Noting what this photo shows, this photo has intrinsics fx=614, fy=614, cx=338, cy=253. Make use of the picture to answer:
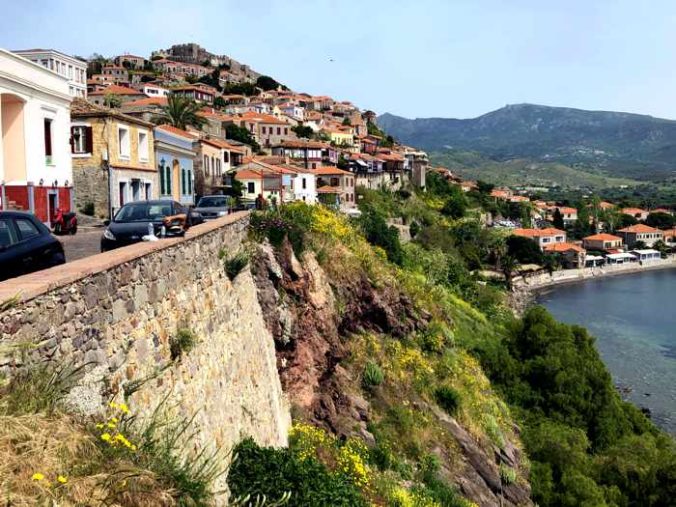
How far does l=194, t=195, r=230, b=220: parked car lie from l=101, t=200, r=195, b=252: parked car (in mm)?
7692

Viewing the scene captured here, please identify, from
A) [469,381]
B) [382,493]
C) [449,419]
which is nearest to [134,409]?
[382,493]

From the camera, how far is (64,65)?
8525cm

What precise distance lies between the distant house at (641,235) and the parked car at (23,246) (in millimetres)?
142591

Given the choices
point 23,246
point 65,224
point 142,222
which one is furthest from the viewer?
point 65,224

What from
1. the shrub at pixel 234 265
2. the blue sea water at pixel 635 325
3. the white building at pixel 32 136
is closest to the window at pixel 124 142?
the white building at pixel 32 136

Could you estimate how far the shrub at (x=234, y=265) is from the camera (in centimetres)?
1205

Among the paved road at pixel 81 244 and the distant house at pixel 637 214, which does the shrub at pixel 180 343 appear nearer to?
the paved road at pixel 81 244

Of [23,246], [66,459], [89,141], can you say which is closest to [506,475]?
[23,246]

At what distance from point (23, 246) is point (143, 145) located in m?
21.1

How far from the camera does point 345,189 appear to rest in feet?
254

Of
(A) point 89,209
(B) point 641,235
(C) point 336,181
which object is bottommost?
(B) point 641,235

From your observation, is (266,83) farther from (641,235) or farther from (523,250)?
(641,235)

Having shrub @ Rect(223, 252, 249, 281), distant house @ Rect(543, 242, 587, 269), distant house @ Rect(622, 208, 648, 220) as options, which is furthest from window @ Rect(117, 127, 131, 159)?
distant house @ Rect(622, 208, 648, 220)

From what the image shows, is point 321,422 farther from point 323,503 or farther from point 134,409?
point 134,409
